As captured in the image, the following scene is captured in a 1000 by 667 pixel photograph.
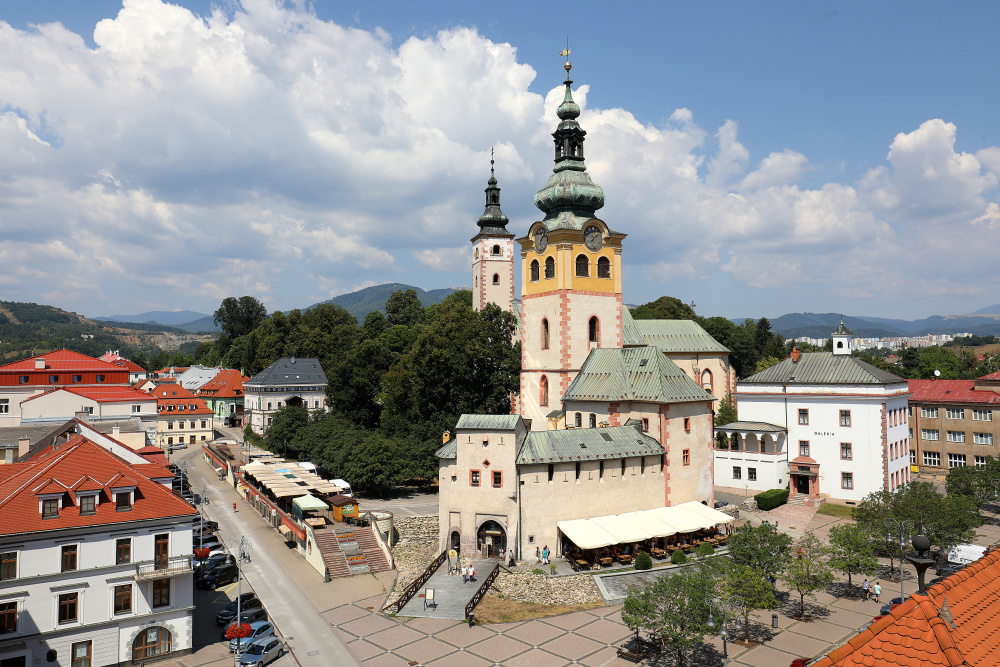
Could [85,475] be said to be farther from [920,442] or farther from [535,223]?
[920,442]

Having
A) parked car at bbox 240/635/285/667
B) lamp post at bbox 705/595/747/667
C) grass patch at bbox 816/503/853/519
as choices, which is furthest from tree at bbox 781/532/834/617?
parked car at bbox 240/635/285/667

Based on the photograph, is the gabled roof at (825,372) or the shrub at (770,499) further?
the gabled roof at (825,372)

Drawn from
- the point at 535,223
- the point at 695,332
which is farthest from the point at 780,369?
the point at 535,223

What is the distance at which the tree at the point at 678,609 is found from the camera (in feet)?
81.6

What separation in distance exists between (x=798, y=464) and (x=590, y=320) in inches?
891

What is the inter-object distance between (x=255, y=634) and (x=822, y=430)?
46.9 m

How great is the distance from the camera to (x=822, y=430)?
5412cm

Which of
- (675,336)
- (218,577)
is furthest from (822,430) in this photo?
(218,577)

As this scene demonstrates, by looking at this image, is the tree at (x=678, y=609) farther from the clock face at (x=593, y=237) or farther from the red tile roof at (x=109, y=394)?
the red tile roof at (x=109, y=394)

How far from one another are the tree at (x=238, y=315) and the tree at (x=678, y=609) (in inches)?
5144

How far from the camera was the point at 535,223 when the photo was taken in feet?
171

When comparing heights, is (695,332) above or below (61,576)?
above

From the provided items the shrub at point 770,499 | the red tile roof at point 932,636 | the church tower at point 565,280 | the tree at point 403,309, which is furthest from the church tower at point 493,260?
the red tile roof at point 932,636

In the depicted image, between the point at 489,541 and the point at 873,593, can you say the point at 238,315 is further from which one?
the point at 873,593
